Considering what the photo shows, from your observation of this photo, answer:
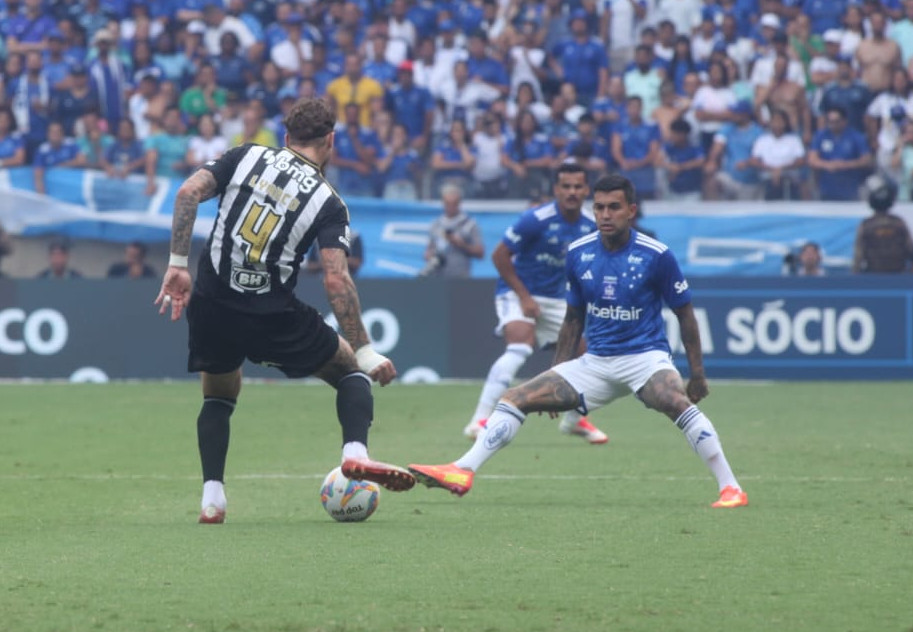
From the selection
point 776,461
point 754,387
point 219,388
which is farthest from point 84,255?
point 219,388

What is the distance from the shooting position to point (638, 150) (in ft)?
72.2

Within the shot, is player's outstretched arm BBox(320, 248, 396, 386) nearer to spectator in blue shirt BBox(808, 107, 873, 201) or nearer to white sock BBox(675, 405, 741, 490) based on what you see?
white sock BBox(675, 405, 741, 490)

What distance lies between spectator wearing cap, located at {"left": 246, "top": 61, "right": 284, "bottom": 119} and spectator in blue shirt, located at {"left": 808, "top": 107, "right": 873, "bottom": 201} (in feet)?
24.3

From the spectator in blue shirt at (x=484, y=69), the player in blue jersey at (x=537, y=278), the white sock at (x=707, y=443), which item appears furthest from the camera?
the spectator in blue shirt at (x=484, y=69)

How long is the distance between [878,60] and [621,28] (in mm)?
3853

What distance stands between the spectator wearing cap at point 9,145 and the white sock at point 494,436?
49.7 feet

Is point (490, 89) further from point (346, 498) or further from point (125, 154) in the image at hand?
→ point (346, 498)

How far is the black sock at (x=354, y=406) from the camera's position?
830cm

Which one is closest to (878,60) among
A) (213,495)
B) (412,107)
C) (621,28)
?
(621,28)

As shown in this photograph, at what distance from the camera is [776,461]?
12.0 m

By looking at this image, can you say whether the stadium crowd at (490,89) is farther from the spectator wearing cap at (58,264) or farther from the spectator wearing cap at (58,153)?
the spectator wearing cap at (58,264)

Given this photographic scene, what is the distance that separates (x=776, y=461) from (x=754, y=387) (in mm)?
8053

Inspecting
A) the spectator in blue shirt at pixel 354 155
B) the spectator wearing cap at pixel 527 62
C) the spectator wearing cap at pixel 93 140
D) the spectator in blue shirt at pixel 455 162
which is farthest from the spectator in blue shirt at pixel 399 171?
the spectator wearing cap at pixel 93 140

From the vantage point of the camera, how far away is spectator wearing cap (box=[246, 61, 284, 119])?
2347 centimetres
